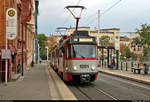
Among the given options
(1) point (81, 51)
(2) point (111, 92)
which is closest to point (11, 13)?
(1) point (81, 51)

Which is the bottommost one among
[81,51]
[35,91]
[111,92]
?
[111,92]

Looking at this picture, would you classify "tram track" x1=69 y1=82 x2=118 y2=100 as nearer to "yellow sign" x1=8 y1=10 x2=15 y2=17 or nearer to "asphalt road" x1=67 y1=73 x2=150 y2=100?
"asphalt road" x1=67 y1=73 x2=150 y2=100

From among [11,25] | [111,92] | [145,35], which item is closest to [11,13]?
[11,25]

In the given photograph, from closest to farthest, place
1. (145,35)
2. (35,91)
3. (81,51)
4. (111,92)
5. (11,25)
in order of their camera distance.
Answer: (35,91)
(111,92)
(11,25)
(81,51)
(145,35)

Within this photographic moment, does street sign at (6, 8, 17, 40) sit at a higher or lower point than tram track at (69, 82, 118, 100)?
higher

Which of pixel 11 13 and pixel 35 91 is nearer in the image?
pixel 35 91

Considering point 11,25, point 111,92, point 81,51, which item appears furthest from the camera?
point 81,51

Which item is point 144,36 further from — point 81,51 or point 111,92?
point 111,92

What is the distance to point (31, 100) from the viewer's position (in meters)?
9.27

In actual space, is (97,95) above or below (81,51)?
below

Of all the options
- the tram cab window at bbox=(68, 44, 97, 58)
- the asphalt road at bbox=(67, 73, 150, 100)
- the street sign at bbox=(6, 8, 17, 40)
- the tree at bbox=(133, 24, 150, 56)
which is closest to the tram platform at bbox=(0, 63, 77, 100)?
the asphalt road at bbox=(67, 73, 150, 100)

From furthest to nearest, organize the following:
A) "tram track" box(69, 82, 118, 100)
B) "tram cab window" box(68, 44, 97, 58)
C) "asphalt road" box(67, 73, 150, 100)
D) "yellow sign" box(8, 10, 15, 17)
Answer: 1. "tram cab window" box(68, 44, 97, 58)
2. "yellow sign" box(8, 10, 15, 17)
3. "asphalt road" box(67, 73, 150, 100)
4. "tram track" box(69, 82, 118, 100)

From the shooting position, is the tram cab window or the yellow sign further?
the tram cab window

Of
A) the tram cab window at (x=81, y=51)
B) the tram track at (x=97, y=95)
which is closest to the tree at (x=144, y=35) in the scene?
the tram cab window at (x=81, y=51)
